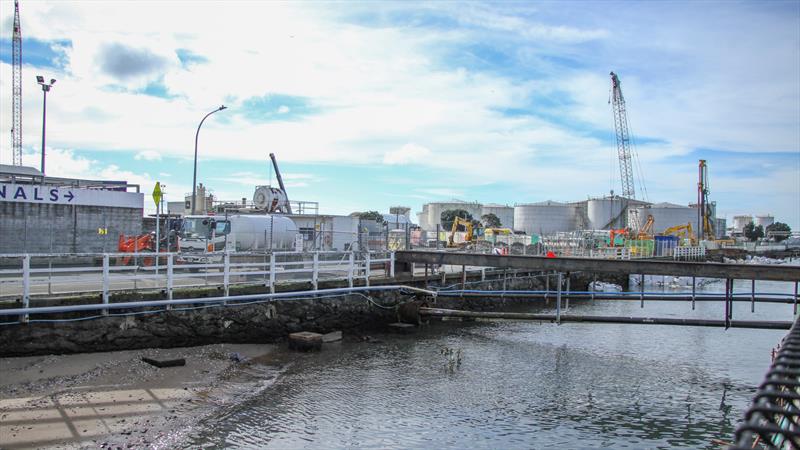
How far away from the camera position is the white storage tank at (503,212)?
15300 cm

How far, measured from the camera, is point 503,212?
15362cm

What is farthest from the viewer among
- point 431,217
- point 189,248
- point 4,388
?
point 431,217

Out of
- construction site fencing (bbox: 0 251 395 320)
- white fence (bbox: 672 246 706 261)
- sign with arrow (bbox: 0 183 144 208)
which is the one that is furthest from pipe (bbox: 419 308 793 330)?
white fence (bbox: 672 246 706 261)

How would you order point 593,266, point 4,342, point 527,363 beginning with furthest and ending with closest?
point 593,266 → point 527,363 → point 4,342

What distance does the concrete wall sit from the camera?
26.9 meters

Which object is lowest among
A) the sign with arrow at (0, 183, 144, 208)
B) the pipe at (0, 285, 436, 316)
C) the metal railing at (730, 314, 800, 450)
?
the pipe at (0, 285, 436, 316)

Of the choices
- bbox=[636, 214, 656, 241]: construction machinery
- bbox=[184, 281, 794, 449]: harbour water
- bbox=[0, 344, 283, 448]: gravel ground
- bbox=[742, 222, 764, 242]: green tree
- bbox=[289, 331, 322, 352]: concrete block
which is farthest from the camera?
bbox=[742, 222, 764, 242]: green tree

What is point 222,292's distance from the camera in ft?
59.5

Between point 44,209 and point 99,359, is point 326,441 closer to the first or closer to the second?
point 99,359

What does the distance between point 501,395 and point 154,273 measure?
610 inches

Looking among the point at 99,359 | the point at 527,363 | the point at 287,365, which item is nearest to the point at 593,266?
the point at 527,363

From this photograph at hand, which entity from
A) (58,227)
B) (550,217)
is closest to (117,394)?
(58,227)

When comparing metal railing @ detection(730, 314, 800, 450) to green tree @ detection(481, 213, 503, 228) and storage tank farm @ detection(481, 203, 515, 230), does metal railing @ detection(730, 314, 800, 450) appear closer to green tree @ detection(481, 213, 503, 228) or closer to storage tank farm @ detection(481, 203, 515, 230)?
green tree @ detection(481, 213, 503, 228)

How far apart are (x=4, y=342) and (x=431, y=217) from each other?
140788 mm
